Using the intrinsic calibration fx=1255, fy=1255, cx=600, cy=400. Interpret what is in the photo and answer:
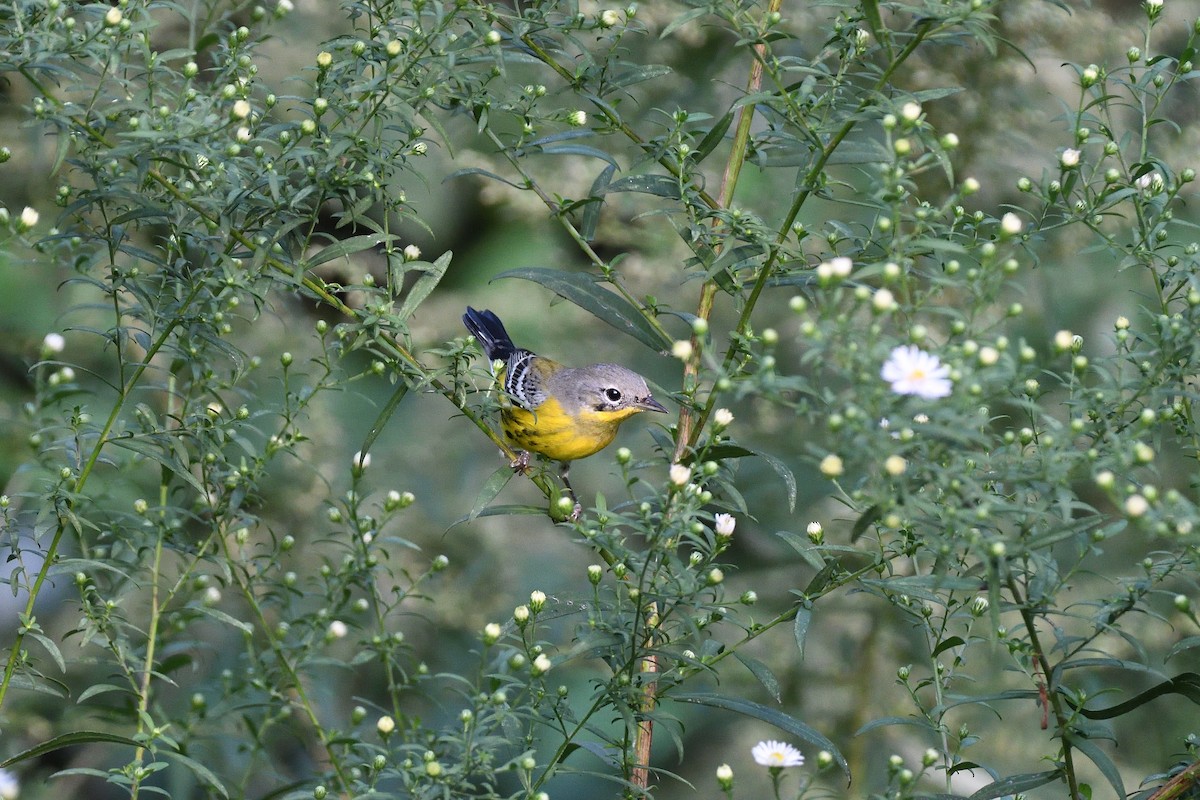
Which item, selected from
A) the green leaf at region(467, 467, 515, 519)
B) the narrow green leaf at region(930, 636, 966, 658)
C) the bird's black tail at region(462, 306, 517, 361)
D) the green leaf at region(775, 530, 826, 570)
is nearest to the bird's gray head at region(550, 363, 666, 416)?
the bird's black tail at region(462, 306, 517, 361)

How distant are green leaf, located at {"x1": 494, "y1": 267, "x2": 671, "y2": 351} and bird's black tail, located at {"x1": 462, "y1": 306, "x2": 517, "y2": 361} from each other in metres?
1.49

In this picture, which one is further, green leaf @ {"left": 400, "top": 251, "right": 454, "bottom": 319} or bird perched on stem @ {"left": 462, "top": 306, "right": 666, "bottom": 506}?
→ bird perched on stem @ {"left": 462, "top": 306, "right": 666, "bottom": 506}

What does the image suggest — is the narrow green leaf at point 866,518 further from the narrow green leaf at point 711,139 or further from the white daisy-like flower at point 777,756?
the narrow green leaf at point 711,139

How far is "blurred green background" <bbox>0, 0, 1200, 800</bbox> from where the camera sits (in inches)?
154

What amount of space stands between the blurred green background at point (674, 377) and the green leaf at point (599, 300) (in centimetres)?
103

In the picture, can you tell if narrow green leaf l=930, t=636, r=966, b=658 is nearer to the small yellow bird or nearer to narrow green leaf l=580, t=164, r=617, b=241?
narrow green leaf l=580, t=164, r=617, b=241

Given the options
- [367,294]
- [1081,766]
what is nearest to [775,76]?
[367,294]

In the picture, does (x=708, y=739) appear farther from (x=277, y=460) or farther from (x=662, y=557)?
(x=662, y=557)

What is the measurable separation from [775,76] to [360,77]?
2.43 ft

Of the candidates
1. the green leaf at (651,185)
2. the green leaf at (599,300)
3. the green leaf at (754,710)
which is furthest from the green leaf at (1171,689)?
the green leaf at (651,185)

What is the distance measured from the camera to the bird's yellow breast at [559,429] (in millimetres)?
3596

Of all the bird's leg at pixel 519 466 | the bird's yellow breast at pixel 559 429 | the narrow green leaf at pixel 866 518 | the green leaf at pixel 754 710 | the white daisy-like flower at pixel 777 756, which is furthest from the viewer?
the bird's yellow breast at pixel 559 429

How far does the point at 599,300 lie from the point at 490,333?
5.70 ft

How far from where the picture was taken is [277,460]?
13.8 ft
